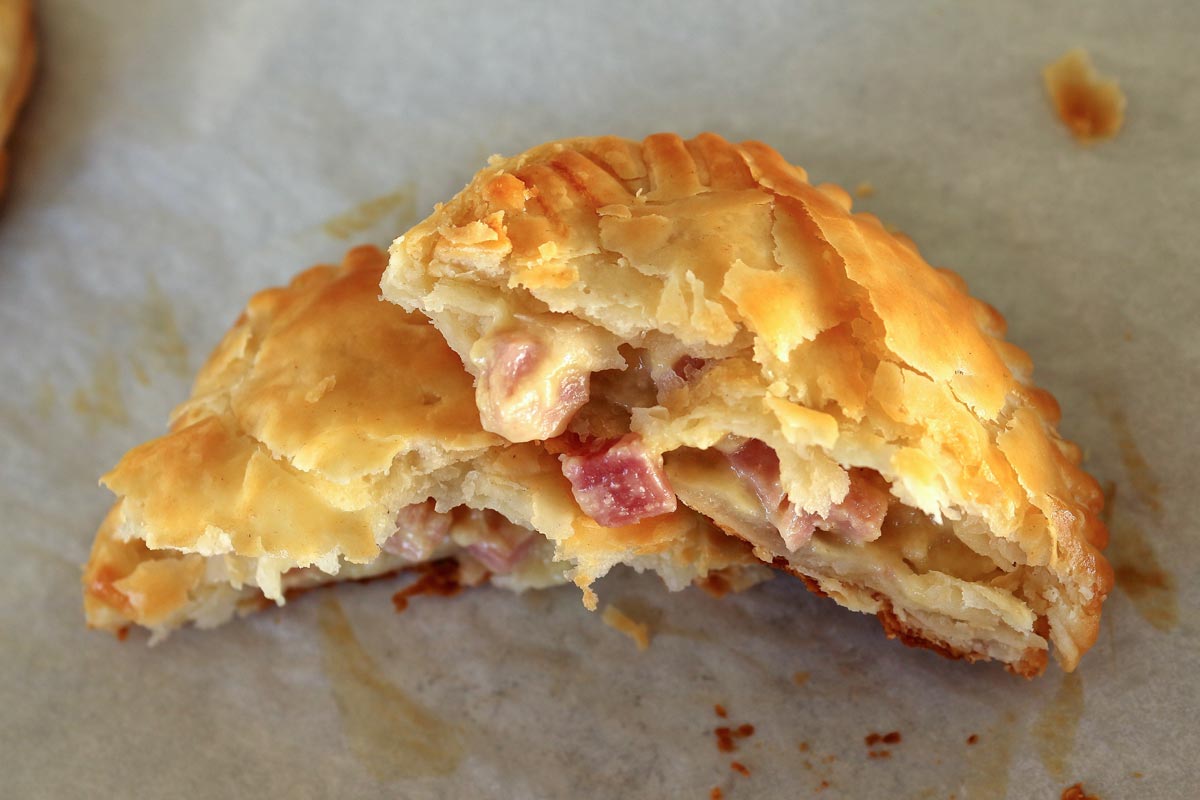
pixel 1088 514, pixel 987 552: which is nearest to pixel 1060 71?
pixel 1088 514

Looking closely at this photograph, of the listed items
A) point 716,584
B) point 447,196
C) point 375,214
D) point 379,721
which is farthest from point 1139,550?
point 375,214

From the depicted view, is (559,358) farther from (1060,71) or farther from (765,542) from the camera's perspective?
(1060,71)

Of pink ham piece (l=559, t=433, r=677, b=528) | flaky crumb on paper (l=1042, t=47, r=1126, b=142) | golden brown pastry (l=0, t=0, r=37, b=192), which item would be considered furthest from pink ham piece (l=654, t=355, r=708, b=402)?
golden brown pastry (l=0, t=0, r=37, b=192)

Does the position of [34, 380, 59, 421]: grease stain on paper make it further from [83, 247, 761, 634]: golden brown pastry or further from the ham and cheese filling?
the ham and cheese filling

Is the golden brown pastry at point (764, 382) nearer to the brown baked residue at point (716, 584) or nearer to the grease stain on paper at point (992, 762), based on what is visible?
the grease stain on paper at point (992, 762)

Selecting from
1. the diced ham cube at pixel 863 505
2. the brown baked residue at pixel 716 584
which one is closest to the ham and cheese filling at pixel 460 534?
the brown baked residue at pixel 716 584

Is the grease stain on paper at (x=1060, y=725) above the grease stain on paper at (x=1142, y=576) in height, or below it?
below
